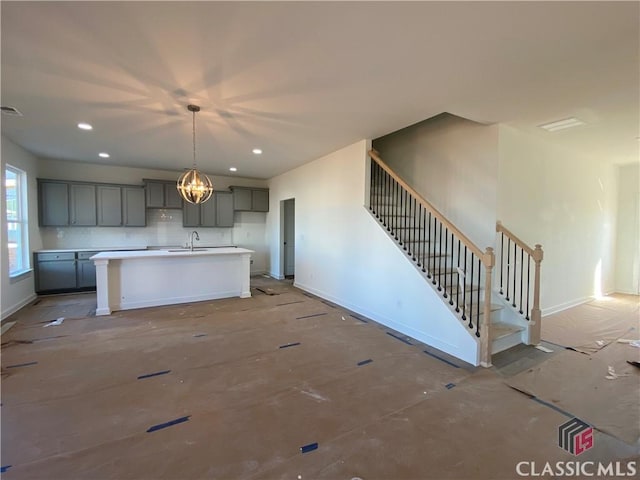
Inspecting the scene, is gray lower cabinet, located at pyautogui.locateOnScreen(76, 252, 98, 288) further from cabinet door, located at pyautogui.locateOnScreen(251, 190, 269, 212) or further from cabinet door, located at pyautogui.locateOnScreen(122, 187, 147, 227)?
cabinet door, located at pyautogui.locateOnScreen(251, 190, 269, 212)

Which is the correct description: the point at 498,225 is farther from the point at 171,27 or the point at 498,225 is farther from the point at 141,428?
Answer: the point at 141,428

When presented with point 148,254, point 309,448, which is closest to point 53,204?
point 148,254

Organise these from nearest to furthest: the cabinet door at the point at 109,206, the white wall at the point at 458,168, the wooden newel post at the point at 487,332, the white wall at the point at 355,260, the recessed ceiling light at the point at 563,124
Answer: the wooden newel post at the point at 487,332 < the white wall at the point at 355,260 < the recessed ceiling light at the point at 563,124 < the white wall at the point at 458,168 < the cabinet door at the point at 109,206

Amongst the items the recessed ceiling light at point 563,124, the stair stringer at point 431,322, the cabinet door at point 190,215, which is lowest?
the stair stringer at point 431,322

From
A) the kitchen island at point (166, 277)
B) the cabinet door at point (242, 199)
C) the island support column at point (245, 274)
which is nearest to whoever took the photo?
the kitchen island at point (166, 277)

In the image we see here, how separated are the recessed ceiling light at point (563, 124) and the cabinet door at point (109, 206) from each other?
799cm

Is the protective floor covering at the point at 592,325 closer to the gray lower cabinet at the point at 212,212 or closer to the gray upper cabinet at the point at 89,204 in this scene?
the gray lower cabinet at the point at 212,212

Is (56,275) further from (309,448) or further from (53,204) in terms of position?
(309,448)

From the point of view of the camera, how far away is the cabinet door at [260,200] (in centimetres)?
820

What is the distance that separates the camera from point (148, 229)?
7.26m

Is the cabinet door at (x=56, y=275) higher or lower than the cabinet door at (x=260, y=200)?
lower

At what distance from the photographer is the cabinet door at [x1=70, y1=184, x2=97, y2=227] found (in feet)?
20.5

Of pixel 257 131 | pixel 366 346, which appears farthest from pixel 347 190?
pixel 366 346
